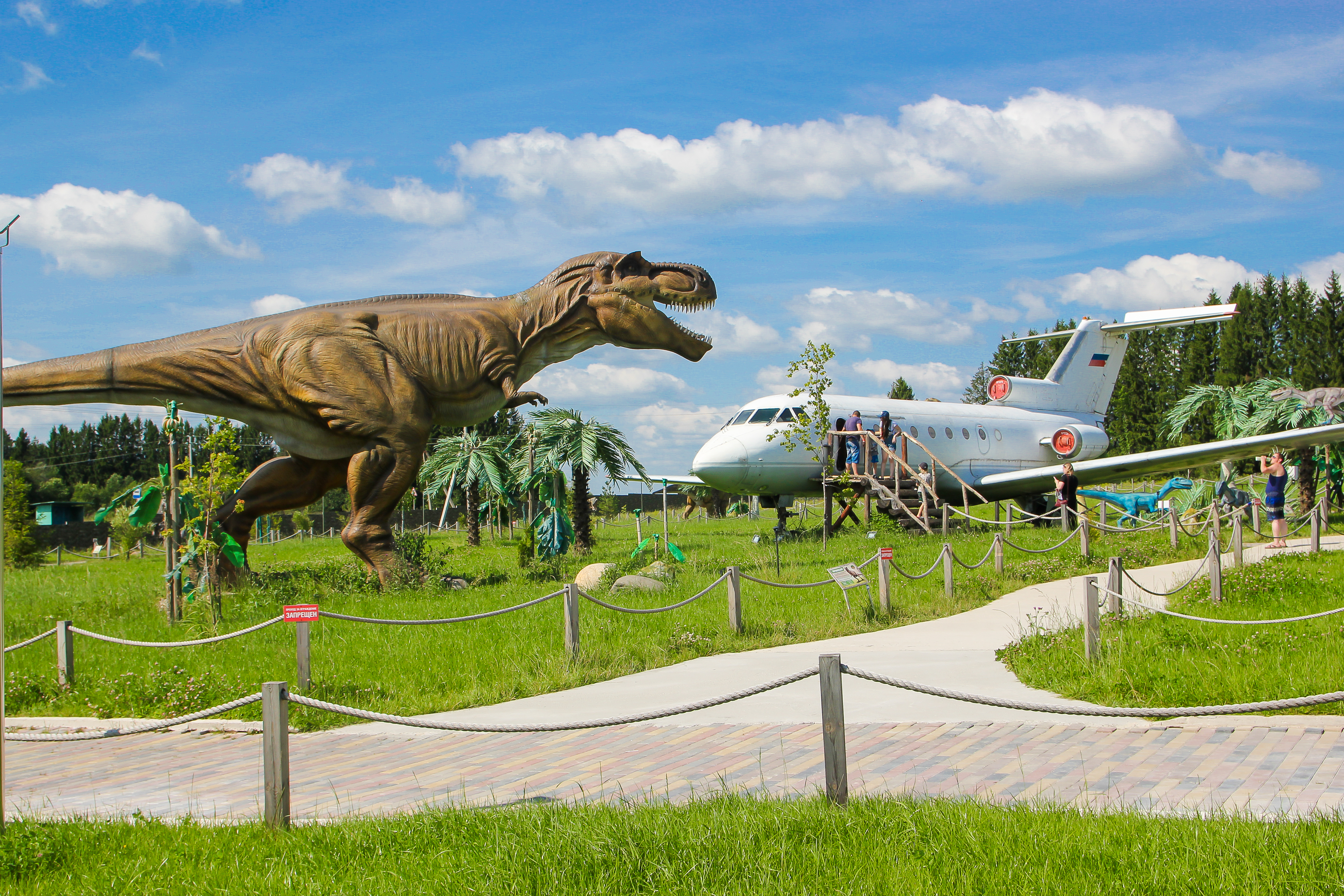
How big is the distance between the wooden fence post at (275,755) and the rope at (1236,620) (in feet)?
19.5

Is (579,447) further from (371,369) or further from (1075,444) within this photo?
(1075,444)

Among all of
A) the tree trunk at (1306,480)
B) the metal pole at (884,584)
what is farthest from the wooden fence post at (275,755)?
the tree trunk at (1306,480)

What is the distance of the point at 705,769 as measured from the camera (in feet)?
20.6

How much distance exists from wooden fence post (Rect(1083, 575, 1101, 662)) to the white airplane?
12344mm

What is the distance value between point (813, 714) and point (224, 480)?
815 cm

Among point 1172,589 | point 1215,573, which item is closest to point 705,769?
point 1215,573

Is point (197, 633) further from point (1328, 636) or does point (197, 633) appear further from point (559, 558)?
point (1328, 636)

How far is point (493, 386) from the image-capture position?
46.2 ft

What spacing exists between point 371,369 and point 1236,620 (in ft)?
33.3

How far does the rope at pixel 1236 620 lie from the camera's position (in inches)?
308

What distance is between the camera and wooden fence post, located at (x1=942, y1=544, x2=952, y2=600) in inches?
563

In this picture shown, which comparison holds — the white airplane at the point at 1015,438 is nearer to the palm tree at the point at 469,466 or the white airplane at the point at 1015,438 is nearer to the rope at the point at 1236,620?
Answer: the palm tree at the point at 469,466

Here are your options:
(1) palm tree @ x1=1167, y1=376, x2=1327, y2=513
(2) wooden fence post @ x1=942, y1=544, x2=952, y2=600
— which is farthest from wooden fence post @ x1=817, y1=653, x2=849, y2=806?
(1) palm tree @ x1=1167, y1=376, x2=1327, y2=513

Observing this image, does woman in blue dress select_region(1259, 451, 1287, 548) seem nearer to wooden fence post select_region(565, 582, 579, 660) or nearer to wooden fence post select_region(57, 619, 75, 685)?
wooden fence post select_region(565, 582, 579, 660)
